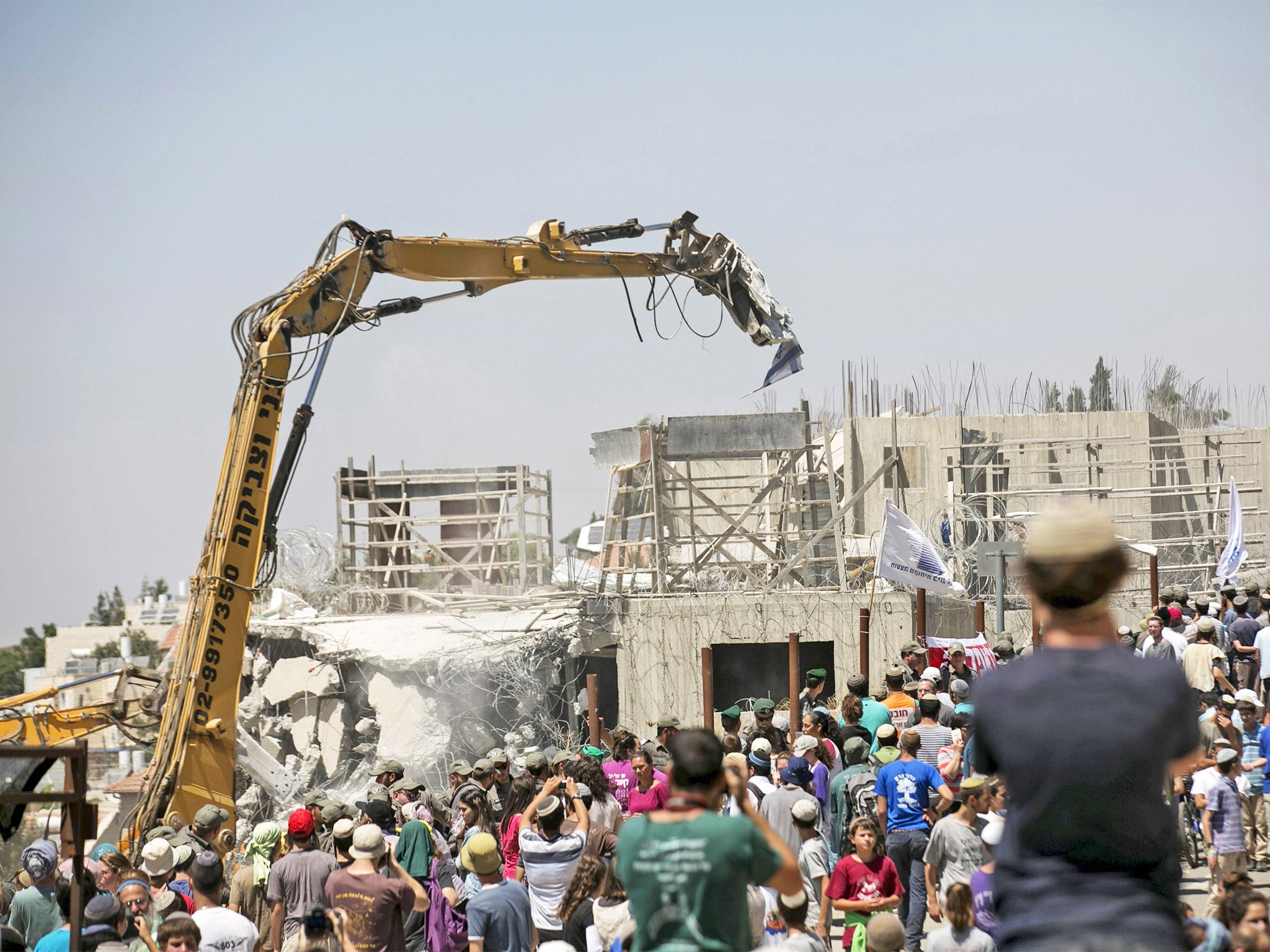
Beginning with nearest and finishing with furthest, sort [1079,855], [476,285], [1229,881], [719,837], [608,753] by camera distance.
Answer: [1079,855] < [719,837] < [1229,881] < [608,753] < [476,285]

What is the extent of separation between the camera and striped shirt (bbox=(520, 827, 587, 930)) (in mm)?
8039

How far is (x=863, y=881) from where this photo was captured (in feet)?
25.3

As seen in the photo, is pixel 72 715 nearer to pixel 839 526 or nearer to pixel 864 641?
pixel 864 641

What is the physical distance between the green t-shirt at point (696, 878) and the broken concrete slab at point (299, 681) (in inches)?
647

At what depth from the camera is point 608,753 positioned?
44.6 feet

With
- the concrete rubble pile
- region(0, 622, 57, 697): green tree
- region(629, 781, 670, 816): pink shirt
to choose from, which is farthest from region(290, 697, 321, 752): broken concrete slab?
region(0, 622, 57, 697): green tree

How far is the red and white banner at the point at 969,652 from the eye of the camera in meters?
14.7

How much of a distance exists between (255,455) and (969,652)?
808 centimetres

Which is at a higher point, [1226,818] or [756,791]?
[756,791]

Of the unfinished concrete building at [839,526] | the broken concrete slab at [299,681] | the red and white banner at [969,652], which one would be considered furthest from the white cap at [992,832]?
the broken concrete slab at [299,681]

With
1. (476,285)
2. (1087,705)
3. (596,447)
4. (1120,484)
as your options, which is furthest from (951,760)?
(1120,484)

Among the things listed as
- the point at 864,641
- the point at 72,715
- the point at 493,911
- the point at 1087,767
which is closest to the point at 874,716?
the point at 493,911

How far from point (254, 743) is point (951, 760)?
9.61 metres

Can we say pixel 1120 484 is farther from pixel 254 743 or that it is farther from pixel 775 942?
pixel 775 942
